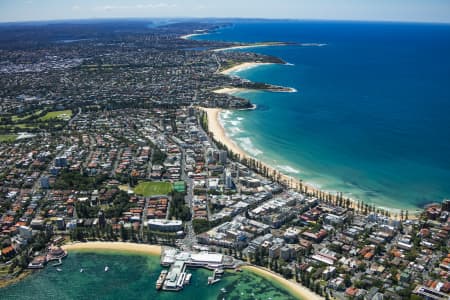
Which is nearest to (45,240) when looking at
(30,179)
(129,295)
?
(129,295)

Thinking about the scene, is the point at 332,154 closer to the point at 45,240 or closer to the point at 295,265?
the point at 295,265

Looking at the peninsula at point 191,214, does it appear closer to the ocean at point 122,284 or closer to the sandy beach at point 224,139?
the sandy beach at point 224,139

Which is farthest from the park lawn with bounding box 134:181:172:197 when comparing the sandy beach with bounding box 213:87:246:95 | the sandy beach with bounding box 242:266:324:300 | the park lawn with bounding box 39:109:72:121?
the sandy beach with bounding box 213:87:246:95

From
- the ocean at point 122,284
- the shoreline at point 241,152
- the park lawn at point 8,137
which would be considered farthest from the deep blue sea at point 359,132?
the park lawn at point 8,137

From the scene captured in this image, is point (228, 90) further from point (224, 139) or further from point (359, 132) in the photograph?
point (359, 132)

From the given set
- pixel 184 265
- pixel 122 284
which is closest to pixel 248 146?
pixel 184 265

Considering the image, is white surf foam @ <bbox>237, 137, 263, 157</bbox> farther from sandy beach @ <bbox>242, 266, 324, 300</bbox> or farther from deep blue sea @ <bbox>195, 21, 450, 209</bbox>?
sandy beach @ <bbox>242, 266, 324, 300</bbox>
